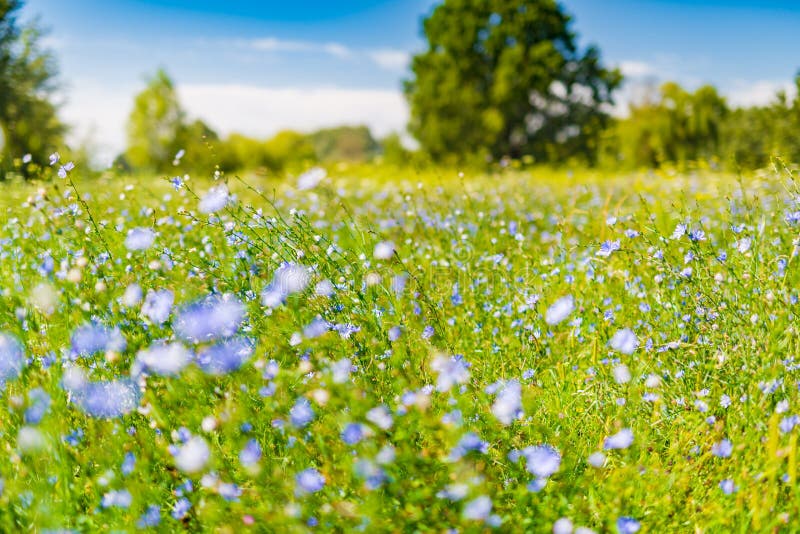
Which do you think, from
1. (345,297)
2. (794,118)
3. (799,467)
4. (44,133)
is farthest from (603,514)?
(44,133)

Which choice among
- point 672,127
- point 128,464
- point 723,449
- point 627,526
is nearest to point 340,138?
point 672,127

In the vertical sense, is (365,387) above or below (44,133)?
below

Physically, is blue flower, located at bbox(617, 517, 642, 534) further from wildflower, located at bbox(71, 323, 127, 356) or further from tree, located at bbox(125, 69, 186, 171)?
tree, located at bbox(125, 69, 186, 171)

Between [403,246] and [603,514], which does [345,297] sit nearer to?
[603,514]

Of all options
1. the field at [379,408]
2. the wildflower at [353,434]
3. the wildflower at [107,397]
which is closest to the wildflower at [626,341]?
the field at [379,408]

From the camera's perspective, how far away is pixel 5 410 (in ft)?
6.56

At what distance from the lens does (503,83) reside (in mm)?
23438

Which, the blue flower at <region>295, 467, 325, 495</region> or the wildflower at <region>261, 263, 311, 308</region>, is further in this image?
the wildflower at <region>261, 263, 311, 308</region>

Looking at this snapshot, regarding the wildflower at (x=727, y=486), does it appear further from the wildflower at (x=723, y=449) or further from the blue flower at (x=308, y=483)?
the blue flower at (x=308, y=483)

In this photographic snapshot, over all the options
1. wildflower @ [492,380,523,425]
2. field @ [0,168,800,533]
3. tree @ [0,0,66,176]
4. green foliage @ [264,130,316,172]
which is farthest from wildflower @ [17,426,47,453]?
green foliage @ [264,130,316,172]

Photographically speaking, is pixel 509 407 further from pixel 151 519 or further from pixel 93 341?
pixel 93 341

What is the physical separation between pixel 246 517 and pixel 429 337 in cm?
99

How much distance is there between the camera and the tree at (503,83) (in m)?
23.8

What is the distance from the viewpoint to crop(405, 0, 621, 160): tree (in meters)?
23.8
